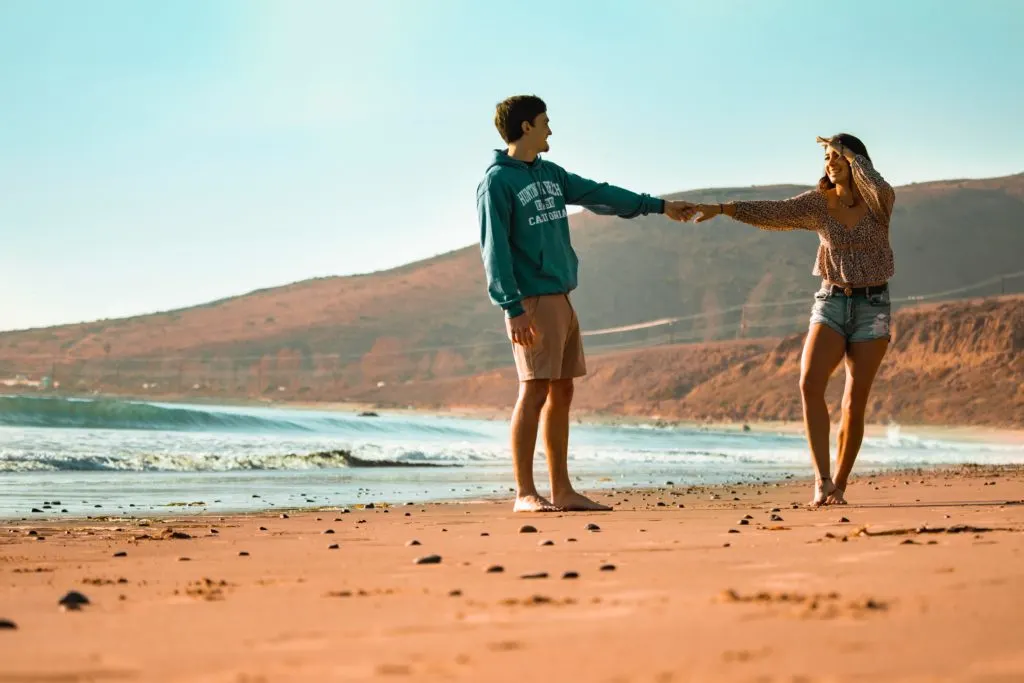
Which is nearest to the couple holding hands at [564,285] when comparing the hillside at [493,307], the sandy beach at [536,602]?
the sandy beach at [536,602]

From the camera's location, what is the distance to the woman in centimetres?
666

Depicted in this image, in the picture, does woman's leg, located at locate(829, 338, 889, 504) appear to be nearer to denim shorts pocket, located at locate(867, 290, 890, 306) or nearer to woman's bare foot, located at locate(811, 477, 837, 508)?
woman's bare foot, located at locate(811, 477, 837, 508)

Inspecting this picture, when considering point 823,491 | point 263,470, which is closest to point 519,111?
point 823,491

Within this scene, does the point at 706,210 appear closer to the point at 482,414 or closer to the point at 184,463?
the point at 184,463

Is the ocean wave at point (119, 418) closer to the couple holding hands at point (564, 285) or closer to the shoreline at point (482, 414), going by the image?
the couple holding hands at point (564, 285)

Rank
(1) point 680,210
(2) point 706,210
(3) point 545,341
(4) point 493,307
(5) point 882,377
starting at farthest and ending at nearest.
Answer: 1. (4) point 493,307
2. (5) point 882,377
3. (2) point 706,210
4. (1) point 680,210
5. (3) point 545,341

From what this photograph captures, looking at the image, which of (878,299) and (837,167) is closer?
(878,299)

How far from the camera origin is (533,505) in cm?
662

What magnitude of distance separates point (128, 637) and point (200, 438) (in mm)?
18746

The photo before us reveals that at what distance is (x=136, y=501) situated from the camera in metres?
8.47

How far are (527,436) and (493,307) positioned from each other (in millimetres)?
117959

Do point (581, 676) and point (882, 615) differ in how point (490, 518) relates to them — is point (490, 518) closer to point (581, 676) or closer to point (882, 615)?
point (882, 615)

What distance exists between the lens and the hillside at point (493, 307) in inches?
4488

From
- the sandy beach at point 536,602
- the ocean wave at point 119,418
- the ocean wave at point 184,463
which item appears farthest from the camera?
the ocean wave at point 119,418
